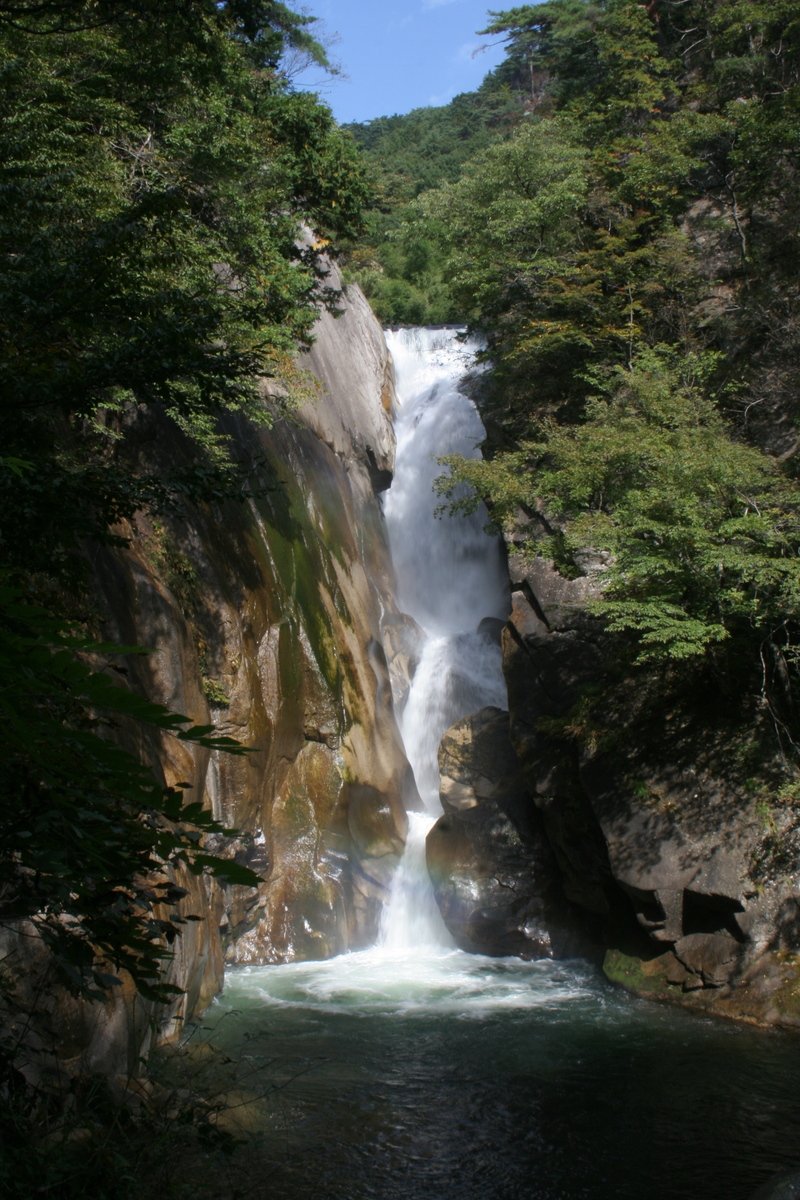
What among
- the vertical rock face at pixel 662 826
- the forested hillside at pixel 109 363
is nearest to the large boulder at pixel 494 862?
the vertical rock face at pixel 662 826

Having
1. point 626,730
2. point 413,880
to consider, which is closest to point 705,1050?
point 626,730

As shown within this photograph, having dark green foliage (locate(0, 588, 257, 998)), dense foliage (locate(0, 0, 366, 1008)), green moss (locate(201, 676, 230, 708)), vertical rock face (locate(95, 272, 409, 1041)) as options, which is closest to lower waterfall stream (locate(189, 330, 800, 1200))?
vertical rock face (locate(95, 272, 409, 1041))

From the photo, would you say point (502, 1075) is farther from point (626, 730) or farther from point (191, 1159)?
point (626, 730)

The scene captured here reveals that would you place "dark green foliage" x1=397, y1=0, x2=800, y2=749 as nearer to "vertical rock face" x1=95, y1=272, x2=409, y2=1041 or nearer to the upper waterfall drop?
the upper waterfall drop

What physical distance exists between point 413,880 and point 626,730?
14.7 ft

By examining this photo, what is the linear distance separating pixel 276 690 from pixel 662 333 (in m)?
10.6

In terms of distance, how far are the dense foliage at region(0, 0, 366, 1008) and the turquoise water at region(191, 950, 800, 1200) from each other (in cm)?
215

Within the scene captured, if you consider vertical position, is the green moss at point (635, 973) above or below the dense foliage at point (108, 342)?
below

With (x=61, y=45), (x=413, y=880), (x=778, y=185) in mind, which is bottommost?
(x=413, y=880)

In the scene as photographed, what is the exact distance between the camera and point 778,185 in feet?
57.0

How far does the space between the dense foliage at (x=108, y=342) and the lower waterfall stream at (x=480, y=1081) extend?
187 centimetres

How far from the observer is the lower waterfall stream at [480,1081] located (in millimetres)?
6309

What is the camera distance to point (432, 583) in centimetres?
2181

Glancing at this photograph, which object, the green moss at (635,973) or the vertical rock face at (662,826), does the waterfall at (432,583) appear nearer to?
the vertical rock face at (662,826)
